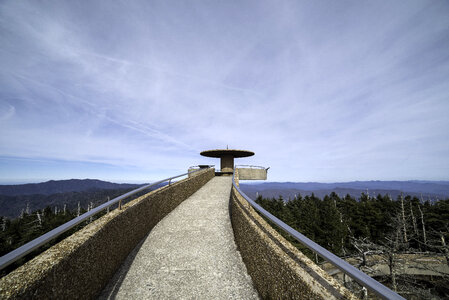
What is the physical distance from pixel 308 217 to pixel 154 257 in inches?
2443

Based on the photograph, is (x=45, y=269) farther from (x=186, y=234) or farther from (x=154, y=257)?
(x=186, y=234)

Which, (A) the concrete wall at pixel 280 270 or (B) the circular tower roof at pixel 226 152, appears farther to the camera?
(B) the circular tower roof at pixel 226 152

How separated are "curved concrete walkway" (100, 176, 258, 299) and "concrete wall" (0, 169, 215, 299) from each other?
0.34 m

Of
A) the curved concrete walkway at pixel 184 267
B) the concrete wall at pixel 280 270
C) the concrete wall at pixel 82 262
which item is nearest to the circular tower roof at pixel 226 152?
the curved concrete walkway at pixel 184 267

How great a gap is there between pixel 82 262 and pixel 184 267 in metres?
2.05

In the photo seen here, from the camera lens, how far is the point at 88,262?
3270 mm

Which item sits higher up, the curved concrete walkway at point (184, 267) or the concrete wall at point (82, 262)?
the concrete wall at point (82, 262)

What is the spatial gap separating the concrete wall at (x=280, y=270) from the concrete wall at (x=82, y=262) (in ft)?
9.39

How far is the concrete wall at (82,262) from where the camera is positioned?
2.20 metres

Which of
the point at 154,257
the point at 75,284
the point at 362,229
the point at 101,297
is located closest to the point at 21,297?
the point at 75,284

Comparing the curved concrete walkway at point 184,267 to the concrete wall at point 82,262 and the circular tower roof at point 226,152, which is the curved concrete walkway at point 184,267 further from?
the circular tower roof at point 226,152

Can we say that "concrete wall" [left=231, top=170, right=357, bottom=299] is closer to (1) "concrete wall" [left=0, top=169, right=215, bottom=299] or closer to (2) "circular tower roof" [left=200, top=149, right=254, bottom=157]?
(1) "concrete wall" [left=0, top=169, right=215, bottom=299]

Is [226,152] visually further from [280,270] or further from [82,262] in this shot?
[280,270]

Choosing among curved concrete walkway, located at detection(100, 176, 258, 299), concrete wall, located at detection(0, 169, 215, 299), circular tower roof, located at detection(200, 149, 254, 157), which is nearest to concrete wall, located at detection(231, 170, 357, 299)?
curved concrete walkway, located at detection(100, 176, 258, 299)
